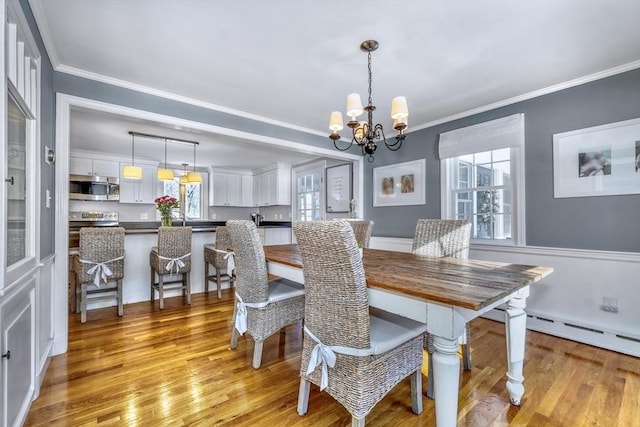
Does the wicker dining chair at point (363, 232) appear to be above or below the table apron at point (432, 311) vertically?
above

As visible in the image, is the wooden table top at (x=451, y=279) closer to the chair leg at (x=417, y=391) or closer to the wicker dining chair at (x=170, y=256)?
the chair leg at (x=417, y=391)

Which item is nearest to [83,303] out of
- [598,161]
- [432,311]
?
[432,311]

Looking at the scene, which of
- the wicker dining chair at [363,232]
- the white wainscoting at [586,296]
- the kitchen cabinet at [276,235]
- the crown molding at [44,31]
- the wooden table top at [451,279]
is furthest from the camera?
the kitchen cabinet at [276,235]

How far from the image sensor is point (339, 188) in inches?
201

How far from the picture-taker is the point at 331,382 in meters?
1.40

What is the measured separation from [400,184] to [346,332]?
124 inches

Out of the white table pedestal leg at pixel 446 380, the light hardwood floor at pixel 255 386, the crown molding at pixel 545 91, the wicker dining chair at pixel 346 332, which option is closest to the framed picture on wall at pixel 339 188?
the crown molding at pixel 545 91

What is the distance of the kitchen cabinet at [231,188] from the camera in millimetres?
6742

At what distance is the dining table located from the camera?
3.62ft

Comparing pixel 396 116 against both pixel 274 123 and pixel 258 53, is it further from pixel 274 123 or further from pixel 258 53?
pixel 274 123

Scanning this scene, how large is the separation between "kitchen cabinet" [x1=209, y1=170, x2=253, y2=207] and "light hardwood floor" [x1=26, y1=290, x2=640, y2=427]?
433 cm

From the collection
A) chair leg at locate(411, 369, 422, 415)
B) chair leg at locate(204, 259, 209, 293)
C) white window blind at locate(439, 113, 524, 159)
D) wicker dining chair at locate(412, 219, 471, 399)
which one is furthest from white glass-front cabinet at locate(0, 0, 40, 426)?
white window blind at locate(439, 113, 524, 159)

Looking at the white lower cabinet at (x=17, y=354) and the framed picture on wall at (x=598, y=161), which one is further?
the framed picture on wall at (x=598, y=161)

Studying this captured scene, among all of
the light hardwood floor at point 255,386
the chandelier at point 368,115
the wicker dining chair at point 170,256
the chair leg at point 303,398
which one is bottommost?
the light hardwood floor at point 255,386
